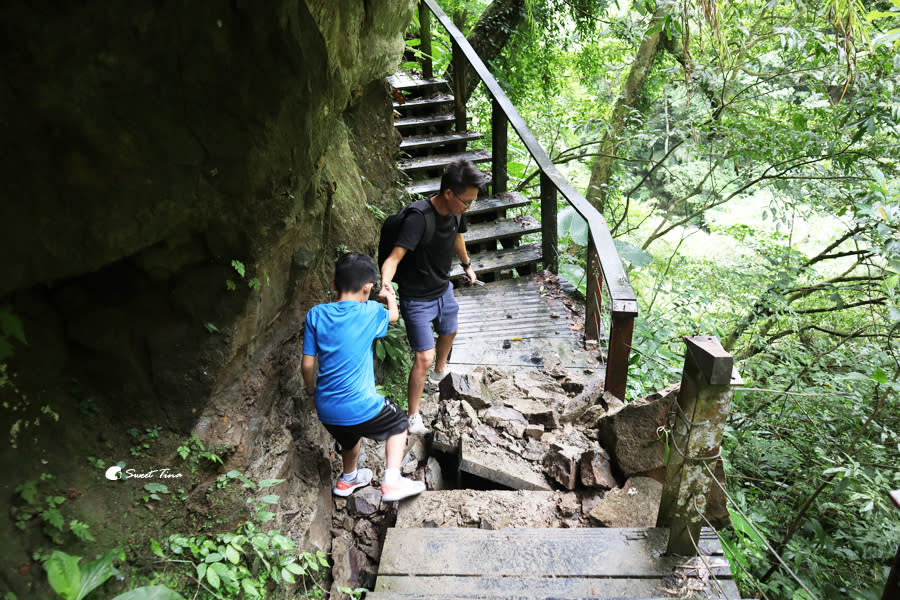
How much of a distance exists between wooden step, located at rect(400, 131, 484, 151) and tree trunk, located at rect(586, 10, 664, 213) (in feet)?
8.01

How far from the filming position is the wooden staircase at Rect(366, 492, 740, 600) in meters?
2.27

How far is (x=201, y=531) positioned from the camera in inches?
81.5

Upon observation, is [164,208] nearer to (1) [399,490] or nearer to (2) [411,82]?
(1) [399,490]

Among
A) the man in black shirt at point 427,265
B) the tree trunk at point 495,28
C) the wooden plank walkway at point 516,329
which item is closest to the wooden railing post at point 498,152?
the wooden plank walkway at point 516,329

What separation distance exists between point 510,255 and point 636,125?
4.05m

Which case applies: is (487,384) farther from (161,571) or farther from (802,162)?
(802,162)

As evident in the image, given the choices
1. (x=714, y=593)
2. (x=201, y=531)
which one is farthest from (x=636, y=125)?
(x=201, y=531)

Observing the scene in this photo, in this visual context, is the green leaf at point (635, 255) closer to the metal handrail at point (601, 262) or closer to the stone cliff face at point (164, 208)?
the metal handrail at point (601, 262)

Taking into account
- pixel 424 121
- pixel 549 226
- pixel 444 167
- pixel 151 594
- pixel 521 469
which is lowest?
pixel 521 469

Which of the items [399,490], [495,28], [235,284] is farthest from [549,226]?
[495,28]

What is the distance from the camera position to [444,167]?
6531mm

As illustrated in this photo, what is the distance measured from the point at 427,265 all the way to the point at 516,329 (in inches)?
77.6

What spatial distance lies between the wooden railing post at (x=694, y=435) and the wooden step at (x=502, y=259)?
375cm

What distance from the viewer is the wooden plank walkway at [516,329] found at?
185 inches
